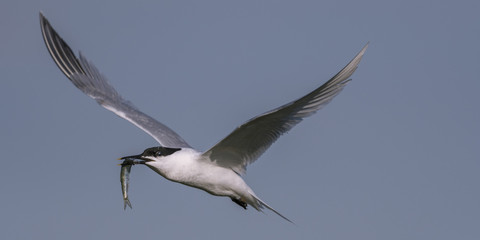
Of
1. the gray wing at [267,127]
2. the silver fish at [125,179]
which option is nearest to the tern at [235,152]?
the gray wing at [267,127]

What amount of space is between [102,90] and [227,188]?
3.88 metres

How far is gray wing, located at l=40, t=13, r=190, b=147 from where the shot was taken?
11.3 m

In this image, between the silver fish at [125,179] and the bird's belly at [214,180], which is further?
the silver fish at [125,179]

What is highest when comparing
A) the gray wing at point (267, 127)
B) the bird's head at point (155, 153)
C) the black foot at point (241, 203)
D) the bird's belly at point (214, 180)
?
the gray wing at point (267, 127)

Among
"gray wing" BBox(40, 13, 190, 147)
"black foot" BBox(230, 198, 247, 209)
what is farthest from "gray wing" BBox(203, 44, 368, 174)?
"gray wing" BBox(40, 13, 190, 147)

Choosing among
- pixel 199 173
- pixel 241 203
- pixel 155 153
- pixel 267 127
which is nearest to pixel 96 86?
pixel 155 153

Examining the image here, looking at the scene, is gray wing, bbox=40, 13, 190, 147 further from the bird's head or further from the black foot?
the black foot

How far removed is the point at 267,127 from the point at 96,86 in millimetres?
4489

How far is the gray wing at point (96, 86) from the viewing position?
1132 cm

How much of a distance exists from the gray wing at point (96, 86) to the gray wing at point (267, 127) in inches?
67.6

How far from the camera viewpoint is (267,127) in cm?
888

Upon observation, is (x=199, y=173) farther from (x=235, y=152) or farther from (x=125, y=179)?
(x=125, y=179)

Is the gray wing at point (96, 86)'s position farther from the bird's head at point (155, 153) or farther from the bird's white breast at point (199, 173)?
the bird's white breast at point (199, 173)

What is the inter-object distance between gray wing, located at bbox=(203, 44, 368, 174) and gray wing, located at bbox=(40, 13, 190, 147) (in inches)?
67.6
